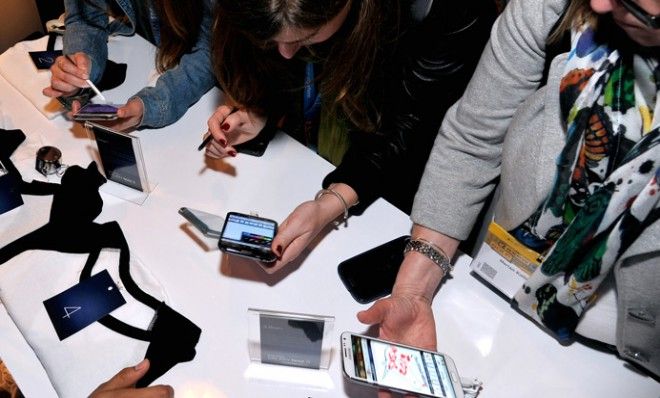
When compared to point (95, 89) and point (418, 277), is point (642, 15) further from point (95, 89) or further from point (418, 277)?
point (95, 89)

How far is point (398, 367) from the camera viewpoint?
877 millimetres

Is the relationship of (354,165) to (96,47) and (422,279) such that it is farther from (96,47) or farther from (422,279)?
(96,47)

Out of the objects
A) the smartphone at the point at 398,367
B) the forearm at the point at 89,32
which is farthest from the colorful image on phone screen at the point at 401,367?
the forearm at the point at 89,32

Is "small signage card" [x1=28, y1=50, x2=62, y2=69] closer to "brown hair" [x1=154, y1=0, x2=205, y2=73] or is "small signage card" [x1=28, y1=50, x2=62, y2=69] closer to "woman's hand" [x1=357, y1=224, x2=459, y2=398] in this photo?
"brown hair" [x1=154, y1=0, x2=205, y2=73]

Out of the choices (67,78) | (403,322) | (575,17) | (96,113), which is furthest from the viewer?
(67,78)

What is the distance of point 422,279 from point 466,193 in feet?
0.65

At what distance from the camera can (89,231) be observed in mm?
1107

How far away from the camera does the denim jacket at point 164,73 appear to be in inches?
51.0

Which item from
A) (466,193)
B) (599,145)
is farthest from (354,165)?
(599,145)

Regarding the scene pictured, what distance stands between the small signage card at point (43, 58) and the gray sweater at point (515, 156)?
1015 mm

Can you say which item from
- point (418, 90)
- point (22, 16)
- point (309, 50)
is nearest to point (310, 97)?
point (309, 50)

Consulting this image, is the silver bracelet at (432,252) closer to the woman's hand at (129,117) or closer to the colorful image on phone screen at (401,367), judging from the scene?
the colorful image on phone screen at (401,367)

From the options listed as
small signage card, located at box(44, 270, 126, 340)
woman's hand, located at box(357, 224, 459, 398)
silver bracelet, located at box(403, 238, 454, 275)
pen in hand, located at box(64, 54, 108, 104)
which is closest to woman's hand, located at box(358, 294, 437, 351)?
woman's hand, located at box(357, 224, 459, 398)

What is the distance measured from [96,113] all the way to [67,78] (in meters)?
0.18
